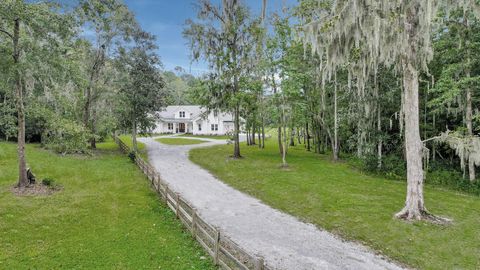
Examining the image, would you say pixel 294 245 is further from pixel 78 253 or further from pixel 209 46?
pixel 209 46

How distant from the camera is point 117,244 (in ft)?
26.8

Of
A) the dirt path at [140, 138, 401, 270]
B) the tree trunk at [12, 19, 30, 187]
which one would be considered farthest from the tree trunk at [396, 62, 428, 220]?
the tree trunk at [12, 19, 30, 187]

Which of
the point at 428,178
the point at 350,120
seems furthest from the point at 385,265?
the point at 350,120

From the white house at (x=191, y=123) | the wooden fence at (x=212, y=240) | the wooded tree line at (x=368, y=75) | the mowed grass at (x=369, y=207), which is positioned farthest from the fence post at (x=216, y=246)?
the white house at (x=191, y=123)

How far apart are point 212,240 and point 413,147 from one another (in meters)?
7.42

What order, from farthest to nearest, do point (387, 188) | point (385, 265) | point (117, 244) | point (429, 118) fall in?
1. point (429, 118)
2. point (387, 188)
3. point (117, 244)
4. point (385, 265)

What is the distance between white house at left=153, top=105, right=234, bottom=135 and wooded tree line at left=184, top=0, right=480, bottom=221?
78.7 feet

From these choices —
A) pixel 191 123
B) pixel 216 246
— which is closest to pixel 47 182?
pixel 216 246

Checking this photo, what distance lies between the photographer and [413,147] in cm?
977

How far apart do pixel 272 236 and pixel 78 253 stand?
536cm

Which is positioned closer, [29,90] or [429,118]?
[29,90]

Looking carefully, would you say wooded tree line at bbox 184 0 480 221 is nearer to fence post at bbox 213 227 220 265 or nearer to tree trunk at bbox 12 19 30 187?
fence post at bbox 213 227 220 265

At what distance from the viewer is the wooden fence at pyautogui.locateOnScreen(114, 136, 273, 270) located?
6.13 m

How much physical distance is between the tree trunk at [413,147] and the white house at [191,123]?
4266 cm
